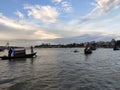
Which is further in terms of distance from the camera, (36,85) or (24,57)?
(24,57)

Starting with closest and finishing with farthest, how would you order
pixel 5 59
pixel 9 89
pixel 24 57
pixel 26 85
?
pixel 9 89
pixel 26 85
pixel 5 59
pixel 24 57

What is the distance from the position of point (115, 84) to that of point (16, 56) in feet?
137

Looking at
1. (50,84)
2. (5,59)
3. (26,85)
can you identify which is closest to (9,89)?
(26,85)

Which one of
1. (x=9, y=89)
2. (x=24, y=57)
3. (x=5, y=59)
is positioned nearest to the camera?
A: (x=9, y=89)

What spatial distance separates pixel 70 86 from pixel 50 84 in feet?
7.16

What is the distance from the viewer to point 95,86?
20609mm

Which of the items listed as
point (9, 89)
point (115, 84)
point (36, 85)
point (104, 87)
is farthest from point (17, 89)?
point (115, 84)

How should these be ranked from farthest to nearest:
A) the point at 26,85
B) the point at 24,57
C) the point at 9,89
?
the point at 24,57
the point at 26,85
the point at 9,89

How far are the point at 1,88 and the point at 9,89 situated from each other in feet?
2.85

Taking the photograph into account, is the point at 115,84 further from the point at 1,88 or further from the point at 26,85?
the point at 1,88

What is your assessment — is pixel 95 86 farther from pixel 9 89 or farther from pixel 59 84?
pixel 9 89

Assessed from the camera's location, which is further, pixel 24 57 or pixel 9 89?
pixel 24 57

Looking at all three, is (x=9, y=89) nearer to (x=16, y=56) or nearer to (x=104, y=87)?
(x=104, y=87)

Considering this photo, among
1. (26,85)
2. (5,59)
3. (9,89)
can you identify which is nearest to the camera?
(9,89)
